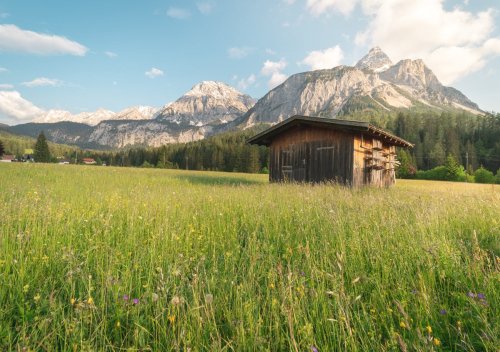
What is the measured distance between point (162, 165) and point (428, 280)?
Result: 118 metres

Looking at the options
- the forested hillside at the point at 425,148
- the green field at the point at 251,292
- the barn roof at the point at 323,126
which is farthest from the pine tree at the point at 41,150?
the green field at the point at 251,292

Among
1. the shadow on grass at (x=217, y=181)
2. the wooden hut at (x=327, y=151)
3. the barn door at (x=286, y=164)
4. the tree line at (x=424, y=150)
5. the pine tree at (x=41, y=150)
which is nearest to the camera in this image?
the wooden hut at (x=327, y=151)

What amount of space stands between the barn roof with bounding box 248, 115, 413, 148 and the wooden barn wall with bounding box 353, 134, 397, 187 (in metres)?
0.56

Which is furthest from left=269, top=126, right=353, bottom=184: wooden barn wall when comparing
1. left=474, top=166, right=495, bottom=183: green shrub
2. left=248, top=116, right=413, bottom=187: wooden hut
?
left=474, top=166, right=495, bottom=183: green shrub

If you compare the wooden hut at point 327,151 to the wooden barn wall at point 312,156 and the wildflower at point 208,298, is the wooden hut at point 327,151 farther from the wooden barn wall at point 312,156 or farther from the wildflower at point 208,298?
the wildflower at point 208,298

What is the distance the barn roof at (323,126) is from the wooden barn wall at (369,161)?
1.85 feet

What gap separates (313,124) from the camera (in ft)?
54.9

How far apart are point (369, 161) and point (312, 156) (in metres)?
3.77

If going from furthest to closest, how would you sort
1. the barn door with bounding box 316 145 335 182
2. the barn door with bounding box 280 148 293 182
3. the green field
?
the barn door with bounding box 280 148 293 182 → the barn door with bounding box 316 145 335 182 → the green field

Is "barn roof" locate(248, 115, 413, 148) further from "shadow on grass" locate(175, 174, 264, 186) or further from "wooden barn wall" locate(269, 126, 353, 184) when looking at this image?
"shadow on grass" locate(175, 174, 264, 186)

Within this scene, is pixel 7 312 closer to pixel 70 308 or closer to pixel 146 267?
pixel 70 308

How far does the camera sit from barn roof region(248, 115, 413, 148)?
14.4 m

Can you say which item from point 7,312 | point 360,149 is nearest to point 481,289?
point 7,312

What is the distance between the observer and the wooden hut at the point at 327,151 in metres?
15.4
